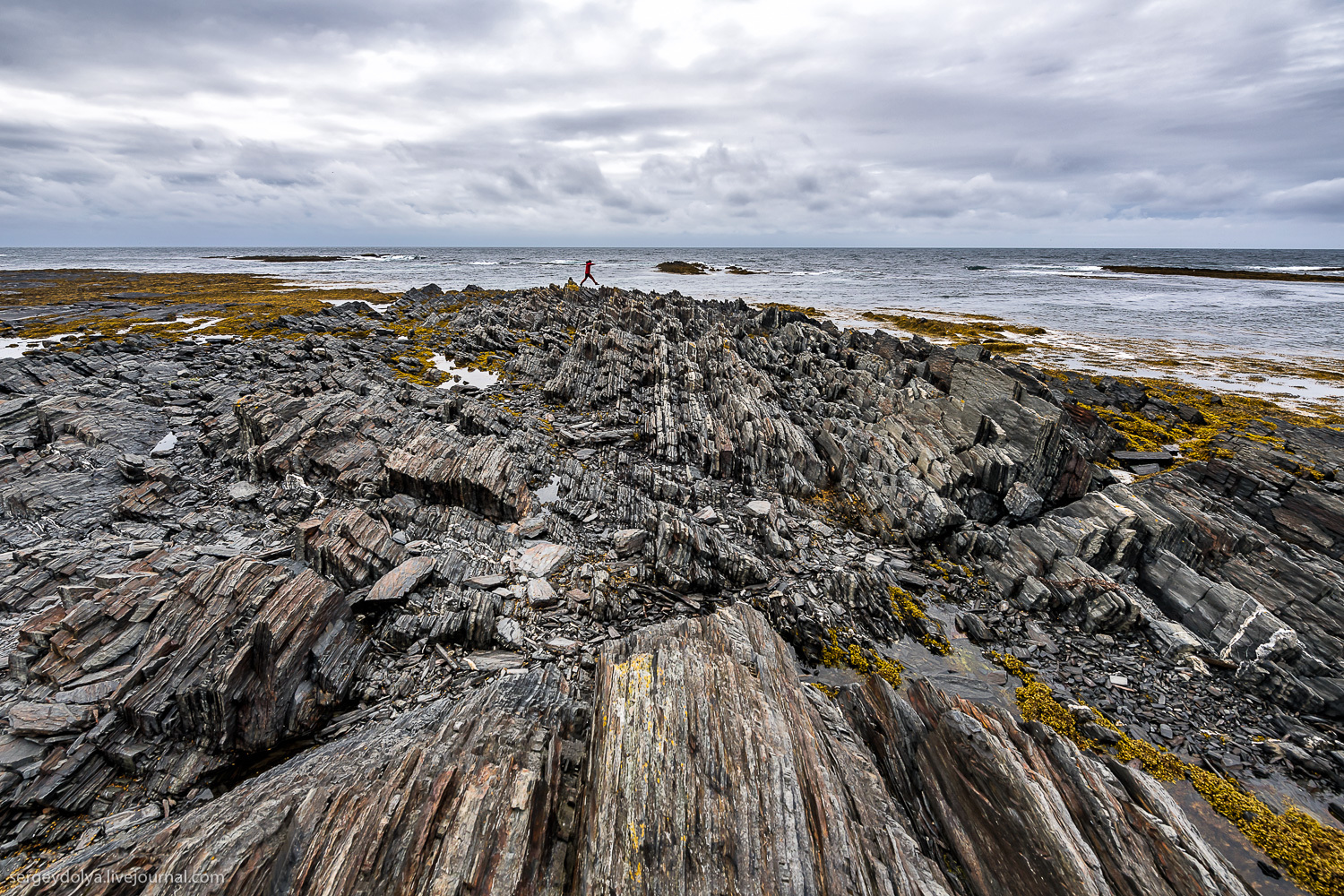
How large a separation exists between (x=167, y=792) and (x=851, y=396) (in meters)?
31.8

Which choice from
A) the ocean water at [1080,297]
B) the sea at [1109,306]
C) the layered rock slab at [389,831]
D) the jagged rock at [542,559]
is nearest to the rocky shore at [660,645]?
the layered rock slab at [389,831]

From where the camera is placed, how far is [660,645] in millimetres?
9820

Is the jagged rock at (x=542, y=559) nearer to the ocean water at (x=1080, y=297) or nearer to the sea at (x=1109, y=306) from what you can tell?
the sea at (x=1109, y=306)

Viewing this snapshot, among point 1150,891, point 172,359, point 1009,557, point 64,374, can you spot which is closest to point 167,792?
point 1150,891

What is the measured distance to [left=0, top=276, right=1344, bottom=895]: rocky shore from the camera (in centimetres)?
709

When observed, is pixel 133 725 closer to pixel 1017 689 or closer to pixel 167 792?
pixel 167 792

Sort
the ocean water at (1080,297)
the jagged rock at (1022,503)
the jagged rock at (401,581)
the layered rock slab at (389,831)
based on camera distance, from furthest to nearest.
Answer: the ocean water at (1080,297)
the jagged rock at (1022,503)
the jagged rock at (401,581)
the layered rock slab at (389,831)

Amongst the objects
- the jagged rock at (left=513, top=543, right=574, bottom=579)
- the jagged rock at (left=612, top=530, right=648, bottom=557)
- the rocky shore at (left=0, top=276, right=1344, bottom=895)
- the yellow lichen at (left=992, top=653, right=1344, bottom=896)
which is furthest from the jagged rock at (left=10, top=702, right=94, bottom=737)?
the yellow lichen at (left=992, top=653, right=1344, bottom=896)

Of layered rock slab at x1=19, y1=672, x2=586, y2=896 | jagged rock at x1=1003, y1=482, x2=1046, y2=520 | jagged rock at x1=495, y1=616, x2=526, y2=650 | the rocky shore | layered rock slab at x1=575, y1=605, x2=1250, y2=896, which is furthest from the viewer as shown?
jagged rock at x1=1003, y1=482, x2=1046, y2=520

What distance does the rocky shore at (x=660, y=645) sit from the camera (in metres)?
7.09

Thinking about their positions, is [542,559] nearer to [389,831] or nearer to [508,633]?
[508,633]

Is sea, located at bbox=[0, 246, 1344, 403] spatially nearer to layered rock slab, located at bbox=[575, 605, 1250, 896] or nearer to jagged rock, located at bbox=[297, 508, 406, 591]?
layered rock slab, located at bbox=[575, 605, 1250, 896]

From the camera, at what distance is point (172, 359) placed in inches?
1430

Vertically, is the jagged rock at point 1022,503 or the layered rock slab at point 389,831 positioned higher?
the layered rock slab at point 389,831
